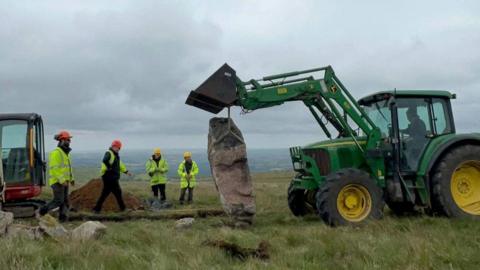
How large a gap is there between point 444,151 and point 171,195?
1126 centimetres

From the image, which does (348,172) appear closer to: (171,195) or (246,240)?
(246,240)

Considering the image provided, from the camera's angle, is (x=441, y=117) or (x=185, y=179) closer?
(x=441, y=117)

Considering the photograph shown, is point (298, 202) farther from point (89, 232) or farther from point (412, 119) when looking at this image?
point (89, 232)

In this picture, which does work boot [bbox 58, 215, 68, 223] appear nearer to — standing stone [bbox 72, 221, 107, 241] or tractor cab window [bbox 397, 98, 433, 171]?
standing stone [bbox 72, 221, 107, 241]

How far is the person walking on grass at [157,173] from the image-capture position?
17.0 m

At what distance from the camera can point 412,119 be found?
11133 millimetres

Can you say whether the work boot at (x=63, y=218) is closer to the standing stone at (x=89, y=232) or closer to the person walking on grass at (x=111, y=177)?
the person walking on grass at (x=111, y=177)

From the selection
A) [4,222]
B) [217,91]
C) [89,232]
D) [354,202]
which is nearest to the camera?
[89,232]

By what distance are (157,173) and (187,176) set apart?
0.92 metres

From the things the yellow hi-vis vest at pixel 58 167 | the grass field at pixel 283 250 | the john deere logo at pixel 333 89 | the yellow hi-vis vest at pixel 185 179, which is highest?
the john deere logo at pixel 333 89

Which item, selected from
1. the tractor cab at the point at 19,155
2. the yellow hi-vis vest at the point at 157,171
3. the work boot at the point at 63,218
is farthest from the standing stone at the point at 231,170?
the yellow hi-vis vest at the point at 157,171

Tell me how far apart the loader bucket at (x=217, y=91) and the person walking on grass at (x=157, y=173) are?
710cm

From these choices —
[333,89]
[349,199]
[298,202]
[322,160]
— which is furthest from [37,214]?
[333,89]

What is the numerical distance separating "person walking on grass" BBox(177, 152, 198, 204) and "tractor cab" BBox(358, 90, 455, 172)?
7.43m
